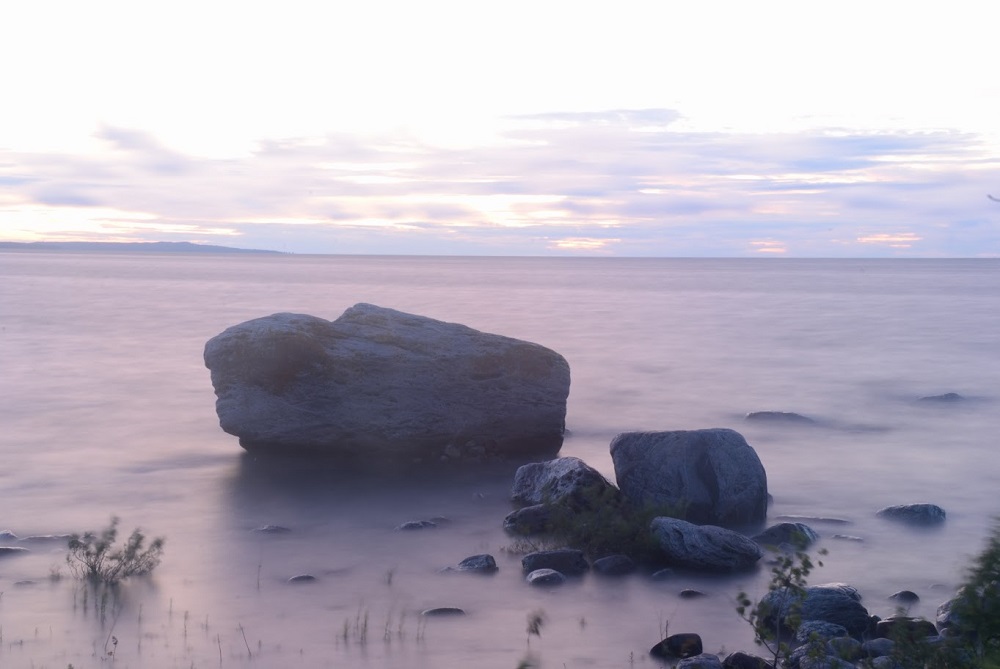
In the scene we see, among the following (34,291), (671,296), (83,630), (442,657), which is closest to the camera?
(442,657)

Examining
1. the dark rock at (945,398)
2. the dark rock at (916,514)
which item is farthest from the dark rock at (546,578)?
the dark rock at (945,398)

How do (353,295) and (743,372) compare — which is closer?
(743,372)

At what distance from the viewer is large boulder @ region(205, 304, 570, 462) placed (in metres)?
16.5

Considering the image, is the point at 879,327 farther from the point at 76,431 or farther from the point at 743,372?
the point at 76,431

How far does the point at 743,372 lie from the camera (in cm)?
3075

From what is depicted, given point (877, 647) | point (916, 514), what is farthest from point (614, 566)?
point (916, 514)

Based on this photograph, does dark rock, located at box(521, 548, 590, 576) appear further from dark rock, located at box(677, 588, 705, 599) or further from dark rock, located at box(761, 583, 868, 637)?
dark rock, located at box(761, 583, 868, 637)

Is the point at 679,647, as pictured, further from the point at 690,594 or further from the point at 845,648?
the point at 845,648

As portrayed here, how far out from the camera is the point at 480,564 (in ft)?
37.1

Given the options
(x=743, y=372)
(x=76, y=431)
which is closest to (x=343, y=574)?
(x=76, y=431)

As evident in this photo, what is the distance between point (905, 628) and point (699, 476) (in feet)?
19.1

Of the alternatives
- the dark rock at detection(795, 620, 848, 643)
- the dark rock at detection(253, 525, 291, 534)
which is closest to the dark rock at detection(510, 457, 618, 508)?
the dark rock at detection(253, 525, 291, 534)

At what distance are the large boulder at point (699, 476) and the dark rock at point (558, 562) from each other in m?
1.84

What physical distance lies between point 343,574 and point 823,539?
6.11 meters
